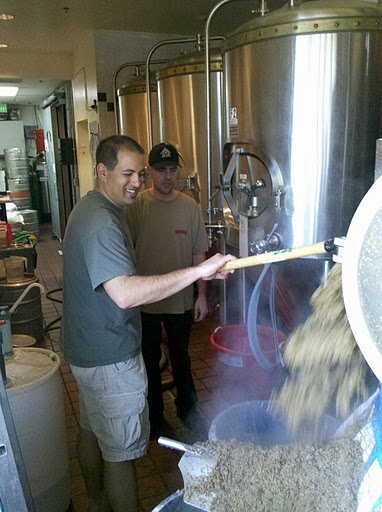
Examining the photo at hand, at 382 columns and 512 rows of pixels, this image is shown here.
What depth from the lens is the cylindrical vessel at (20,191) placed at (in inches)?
440

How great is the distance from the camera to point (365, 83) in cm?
205

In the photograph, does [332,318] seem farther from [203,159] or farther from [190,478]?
[203,159]

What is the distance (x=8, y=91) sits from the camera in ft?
31.9

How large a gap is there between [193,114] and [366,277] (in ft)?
9.72

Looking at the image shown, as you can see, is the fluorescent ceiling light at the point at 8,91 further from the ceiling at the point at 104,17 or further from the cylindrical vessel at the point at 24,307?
the cylindrical vessel at the point at 24,307

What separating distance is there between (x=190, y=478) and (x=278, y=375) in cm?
100

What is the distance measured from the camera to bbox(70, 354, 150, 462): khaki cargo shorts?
6.00ft

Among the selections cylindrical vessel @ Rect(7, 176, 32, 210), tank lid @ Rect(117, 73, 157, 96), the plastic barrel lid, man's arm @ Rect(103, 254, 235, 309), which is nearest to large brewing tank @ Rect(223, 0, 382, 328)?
man's arm @ Rect(103, 254, 235, 309)

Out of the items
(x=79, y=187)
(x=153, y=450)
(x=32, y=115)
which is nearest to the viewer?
(x=153, y=450)

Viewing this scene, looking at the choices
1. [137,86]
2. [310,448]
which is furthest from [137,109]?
[310,448]

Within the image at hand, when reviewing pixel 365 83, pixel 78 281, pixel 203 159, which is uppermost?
pixel 365 83

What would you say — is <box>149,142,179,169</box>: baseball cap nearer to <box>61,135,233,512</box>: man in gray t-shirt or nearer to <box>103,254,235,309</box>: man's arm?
<box>61,135,233,512</box>: man in gray t-shirt

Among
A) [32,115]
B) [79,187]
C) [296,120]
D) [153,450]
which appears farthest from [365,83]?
[32,115]

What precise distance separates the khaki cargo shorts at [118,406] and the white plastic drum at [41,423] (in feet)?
0.51
